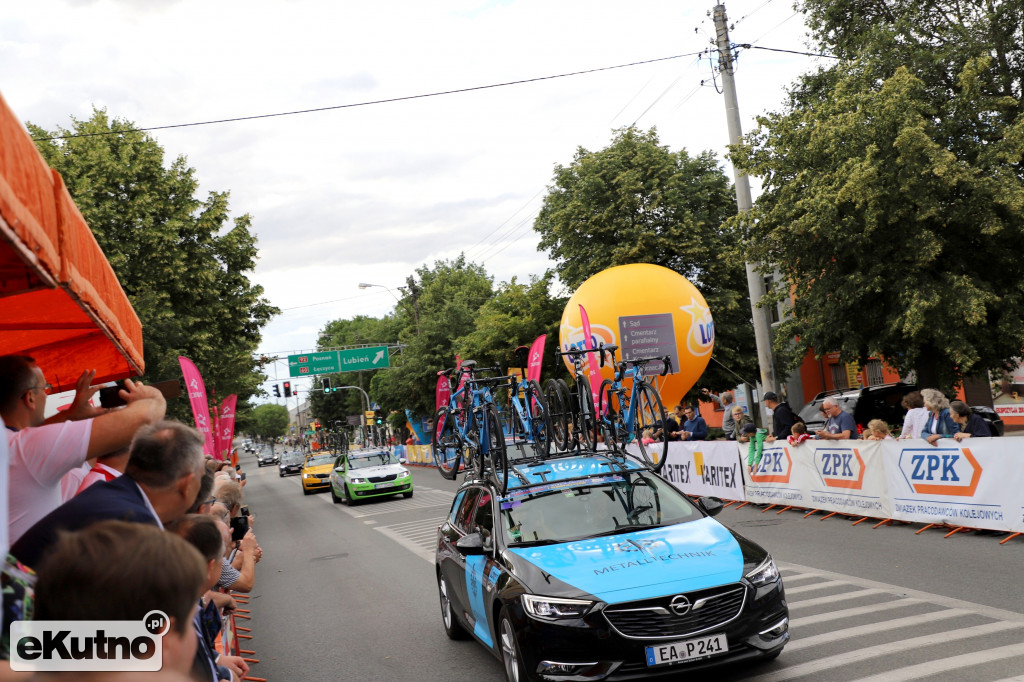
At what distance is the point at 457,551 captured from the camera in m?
7.61

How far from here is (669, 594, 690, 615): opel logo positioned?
5523 millimetres

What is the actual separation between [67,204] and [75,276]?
0.78 ft

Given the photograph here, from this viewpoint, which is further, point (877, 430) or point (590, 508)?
point (877, 430)

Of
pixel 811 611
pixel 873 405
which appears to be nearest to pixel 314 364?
pixel 873 405

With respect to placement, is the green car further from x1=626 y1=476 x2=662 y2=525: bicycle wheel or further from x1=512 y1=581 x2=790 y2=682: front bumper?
x1=512 y1=581 x2=790 y2=682: front bumper

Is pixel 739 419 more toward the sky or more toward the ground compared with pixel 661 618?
more toward the sky

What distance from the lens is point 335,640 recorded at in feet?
29.3

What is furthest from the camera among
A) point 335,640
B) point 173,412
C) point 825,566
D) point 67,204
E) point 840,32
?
point 840,32

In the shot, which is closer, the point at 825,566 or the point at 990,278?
the point at 825,566

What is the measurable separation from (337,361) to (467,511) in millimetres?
42905

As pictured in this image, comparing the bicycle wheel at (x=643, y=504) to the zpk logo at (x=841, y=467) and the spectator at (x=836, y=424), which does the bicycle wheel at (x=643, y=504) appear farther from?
the spectator at (x=836, y=424)

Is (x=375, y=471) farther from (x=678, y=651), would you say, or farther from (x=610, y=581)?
(x=678, y=651)

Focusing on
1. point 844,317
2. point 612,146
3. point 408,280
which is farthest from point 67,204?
point 408,280

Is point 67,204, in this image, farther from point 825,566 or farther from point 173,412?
point 173,412
